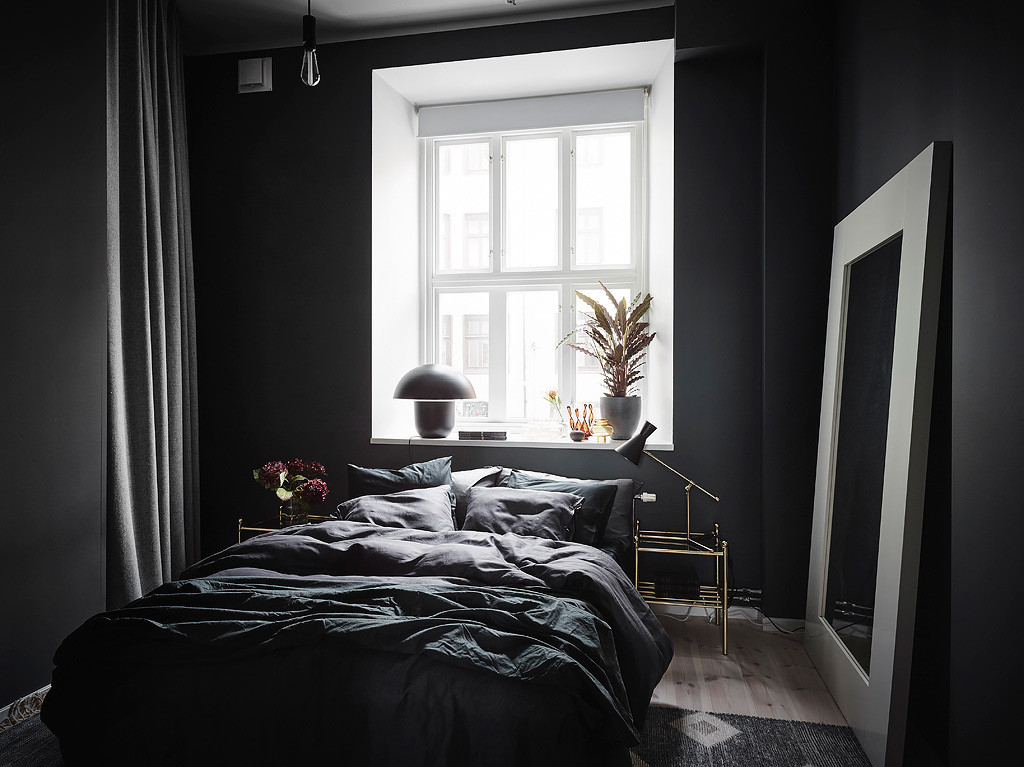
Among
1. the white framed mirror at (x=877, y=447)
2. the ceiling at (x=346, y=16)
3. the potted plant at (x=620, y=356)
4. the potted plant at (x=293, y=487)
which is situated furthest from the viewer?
the potted plant at (x=620, y=356)

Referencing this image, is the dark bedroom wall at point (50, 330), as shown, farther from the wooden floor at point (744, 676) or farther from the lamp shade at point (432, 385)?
the wooden floor at point (744, 676)

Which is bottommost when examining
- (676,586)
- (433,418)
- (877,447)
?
(676,586)

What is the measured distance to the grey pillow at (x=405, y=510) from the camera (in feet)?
10.8

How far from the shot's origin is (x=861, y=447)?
281cm

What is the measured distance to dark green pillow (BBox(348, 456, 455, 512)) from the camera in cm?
375

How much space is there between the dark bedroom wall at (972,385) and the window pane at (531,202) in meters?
2.44

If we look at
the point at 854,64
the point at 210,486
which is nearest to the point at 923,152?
the point at 854,64

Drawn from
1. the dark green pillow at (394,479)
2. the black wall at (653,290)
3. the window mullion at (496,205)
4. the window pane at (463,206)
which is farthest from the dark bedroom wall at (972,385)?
the window pane at (463,206)

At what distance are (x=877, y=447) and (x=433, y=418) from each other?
2.49 meters

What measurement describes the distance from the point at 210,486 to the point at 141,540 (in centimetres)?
82

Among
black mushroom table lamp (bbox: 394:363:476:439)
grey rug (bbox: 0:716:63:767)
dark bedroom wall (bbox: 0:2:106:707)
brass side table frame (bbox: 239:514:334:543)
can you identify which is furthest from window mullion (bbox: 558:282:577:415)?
grey rug (bbox: 0:716:63:767)

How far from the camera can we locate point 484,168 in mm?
4879

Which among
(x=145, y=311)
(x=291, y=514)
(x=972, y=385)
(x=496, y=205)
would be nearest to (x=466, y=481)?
(x=291, y=514)

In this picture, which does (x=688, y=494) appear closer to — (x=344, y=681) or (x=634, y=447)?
(x=634, y=447)
